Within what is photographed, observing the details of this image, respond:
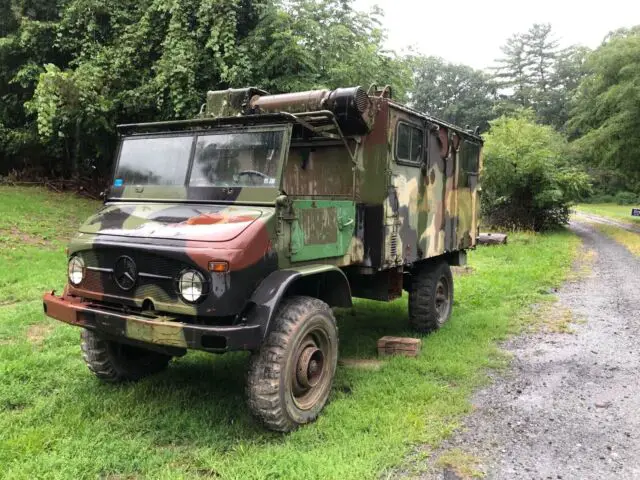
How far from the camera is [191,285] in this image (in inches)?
144

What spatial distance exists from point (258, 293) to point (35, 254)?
8319mm

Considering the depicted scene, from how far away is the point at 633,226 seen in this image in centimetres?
2534

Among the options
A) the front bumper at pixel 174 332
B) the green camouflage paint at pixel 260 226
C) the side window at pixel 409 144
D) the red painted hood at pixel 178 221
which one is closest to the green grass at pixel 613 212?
the side window at pixel 409 144

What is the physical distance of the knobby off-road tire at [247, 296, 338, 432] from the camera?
3.82 m

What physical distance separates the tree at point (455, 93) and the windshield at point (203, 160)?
5809 cm

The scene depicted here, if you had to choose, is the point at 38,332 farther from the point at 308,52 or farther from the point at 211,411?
the point at 308,52

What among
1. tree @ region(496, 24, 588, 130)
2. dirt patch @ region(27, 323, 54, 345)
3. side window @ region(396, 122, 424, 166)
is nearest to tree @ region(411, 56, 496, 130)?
tree @ region(496, 24, 588, 130)

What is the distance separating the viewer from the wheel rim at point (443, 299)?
23.4ft

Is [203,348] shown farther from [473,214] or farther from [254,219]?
[473,214]

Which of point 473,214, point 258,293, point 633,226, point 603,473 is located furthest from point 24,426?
point 633,226

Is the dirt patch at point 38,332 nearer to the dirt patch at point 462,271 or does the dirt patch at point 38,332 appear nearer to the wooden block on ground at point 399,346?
the wooden block on ground at point 399,346

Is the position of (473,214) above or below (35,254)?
Result: above

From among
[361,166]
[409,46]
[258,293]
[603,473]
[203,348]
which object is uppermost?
[409,46]

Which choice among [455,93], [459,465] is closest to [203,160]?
[459,465]
